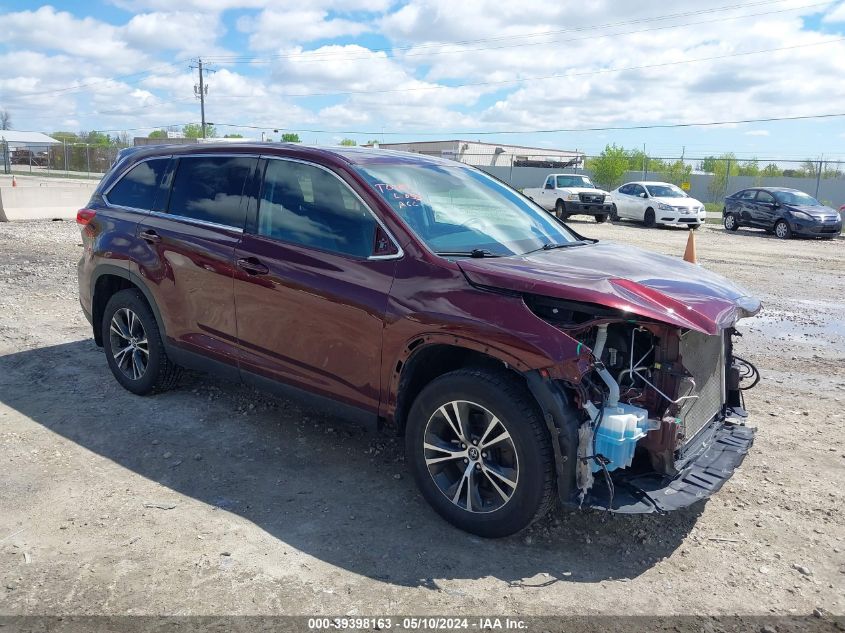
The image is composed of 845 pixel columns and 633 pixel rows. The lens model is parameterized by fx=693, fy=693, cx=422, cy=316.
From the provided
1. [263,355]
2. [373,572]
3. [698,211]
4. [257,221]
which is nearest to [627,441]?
[373,572]

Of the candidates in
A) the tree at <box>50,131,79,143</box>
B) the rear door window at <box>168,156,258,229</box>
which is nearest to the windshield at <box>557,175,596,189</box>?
the rear door window at <box>168,156,258,229</box>

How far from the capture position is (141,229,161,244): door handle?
501 cm

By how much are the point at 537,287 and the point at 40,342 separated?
5.48 meters

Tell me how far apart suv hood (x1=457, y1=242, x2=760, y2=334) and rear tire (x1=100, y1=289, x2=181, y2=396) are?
2.77 meters

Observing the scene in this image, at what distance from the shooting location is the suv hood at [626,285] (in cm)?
321

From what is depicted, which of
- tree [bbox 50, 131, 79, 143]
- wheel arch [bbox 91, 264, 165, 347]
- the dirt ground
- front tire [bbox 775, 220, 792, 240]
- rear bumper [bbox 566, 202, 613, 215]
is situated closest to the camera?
the dirt ground

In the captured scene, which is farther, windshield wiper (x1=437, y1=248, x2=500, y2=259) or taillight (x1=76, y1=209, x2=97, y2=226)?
taillight (x1=76, y1=209, x2=97, y2=226)

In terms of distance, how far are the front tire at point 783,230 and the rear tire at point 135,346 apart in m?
20.9

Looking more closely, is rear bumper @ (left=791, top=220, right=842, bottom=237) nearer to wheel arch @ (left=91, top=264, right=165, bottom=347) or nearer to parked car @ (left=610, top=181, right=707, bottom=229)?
parked car @ (left=610, top=181, right=707, bottom=229)

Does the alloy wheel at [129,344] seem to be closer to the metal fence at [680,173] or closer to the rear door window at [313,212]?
the rear door window at [313,212]

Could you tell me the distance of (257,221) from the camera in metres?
4.46

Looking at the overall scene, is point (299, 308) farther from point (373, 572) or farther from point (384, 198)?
point (373, 572)

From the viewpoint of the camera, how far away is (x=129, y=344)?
5422mm

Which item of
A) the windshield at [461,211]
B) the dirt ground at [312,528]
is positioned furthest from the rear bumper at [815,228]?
the windshield at [461,211]
